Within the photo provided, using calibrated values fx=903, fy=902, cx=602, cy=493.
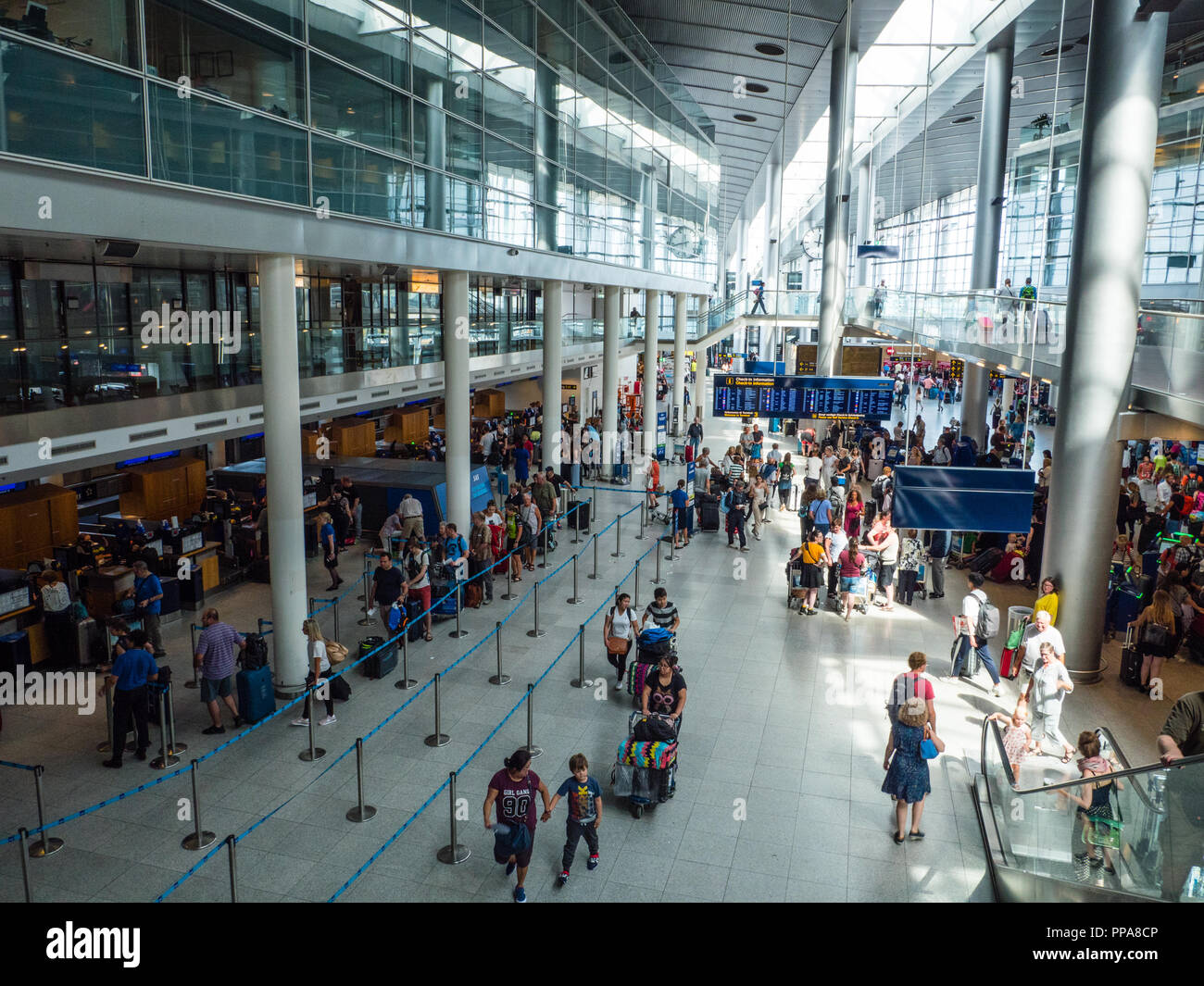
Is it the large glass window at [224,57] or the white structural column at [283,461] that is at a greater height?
the large glass window at [224,57]

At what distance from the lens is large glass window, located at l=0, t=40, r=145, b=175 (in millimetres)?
7246

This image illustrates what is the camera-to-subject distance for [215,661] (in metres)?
10.3

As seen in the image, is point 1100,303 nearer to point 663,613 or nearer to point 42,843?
point 663,613

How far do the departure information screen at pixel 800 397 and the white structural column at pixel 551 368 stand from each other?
402cm

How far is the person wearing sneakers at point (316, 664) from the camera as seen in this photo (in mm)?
10727

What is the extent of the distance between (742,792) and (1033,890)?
2.84 meters

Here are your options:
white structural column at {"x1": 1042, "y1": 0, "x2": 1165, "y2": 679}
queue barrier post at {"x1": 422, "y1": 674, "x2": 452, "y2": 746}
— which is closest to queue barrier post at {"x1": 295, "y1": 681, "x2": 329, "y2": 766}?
queue barrier post at {"x1": 422, "y1": 674, "x2": 452, "y2": 746}

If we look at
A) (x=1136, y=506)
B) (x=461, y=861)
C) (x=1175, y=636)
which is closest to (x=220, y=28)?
(x=461, y=861)

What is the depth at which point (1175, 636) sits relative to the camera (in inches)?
471

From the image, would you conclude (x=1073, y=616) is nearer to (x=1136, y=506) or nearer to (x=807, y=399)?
(x=1136, y=506)

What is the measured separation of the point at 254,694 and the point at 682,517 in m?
10.8

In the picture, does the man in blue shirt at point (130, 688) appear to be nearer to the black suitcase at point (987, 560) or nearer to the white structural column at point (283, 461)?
the white structural column at point (283, 461)

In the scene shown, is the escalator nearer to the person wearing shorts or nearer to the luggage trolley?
the luggage trolley

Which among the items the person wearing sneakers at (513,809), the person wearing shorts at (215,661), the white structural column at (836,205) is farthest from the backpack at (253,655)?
the white structural column at (836,205)
